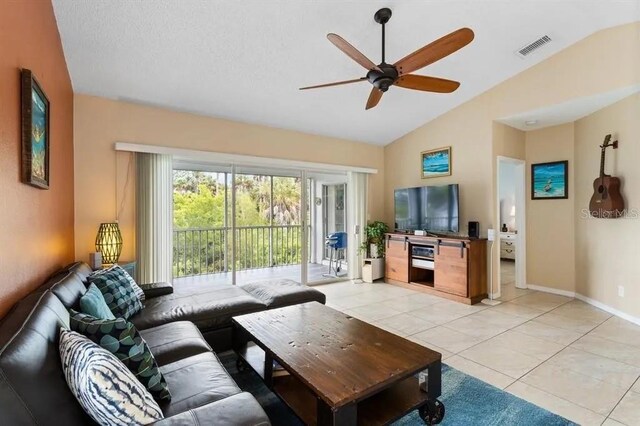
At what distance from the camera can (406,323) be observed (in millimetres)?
3518

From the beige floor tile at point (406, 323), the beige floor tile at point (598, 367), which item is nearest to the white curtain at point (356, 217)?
the beige floor tile at point (406, 323)

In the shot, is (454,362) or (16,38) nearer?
(16,38)

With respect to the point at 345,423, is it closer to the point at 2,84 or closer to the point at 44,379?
the point at 44,379

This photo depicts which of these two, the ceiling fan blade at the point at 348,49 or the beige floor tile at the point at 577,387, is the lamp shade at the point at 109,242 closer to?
the ceiling fan blade at the point at 348,49

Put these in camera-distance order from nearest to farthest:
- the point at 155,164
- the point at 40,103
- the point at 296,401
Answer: the point at 296,401 → the point at 40,103 → the point at 155,164

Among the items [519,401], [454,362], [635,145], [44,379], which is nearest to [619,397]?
[519,401]

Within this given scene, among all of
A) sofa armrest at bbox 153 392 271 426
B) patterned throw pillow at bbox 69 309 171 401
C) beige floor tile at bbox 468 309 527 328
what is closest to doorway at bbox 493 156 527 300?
beige floor tile at bbox 468 309 527 328

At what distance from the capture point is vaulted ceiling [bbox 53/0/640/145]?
8.54 feet

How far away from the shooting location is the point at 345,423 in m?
1.38

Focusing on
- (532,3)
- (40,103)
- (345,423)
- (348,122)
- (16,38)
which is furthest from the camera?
(348,122)

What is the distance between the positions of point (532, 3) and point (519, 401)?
340 centimetres

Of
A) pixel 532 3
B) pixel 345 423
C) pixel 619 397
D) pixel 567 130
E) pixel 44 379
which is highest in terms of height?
pixel 532 3

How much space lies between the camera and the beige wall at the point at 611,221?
11.6 ft

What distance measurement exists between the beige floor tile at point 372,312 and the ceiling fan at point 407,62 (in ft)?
8.17
